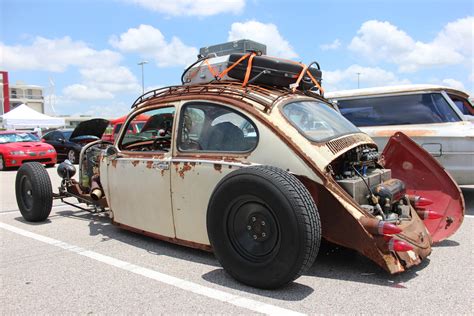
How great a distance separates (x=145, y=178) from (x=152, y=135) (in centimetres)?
94

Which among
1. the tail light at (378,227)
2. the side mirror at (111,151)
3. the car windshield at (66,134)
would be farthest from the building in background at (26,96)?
the tail light at (378,227)

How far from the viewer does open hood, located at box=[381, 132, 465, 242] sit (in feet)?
14.6

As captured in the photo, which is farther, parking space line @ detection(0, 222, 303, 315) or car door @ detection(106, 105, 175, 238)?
car door @ detection(106, 105, 175, 238)

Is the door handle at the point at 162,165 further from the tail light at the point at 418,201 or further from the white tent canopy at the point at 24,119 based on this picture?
the white tent canopy at the point at 24,119

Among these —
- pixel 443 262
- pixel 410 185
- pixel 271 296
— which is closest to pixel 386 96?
pixel 410 185

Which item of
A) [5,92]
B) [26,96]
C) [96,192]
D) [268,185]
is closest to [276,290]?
[268,185]

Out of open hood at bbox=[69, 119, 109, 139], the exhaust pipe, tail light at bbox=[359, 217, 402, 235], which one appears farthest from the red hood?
tail light at bbox=[359, 217, 402, 235]

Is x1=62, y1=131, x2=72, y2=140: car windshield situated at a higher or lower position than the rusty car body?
higher

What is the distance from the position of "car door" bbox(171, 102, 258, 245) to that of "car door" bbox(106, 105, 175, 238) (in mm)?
162

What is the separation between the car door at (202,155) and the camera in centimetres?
383

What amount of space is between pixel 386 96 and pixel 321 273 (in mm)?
4501

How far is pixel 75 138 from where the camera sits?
1689 cm

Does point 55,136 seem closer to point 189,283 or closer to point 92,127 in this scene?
point 92,127

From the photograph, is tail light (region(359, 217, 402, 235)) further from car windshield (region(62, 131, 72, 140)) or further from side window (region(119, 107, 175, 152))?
car windshield (region(62, 131, 72, 140))
